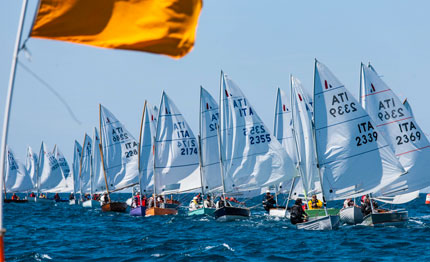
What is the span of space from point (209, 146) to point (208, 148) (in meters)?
0.16

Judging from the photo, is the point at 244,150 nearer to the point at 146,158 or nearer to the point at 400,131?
the point at 400,131

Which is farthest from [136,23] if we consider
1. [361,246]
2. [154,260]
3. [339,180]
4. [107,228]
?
[107,228]

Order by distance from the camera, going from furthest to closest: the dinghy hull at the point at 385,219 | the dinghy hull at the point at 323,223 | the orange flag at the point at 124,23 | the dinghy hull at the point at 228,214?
1. the dinghy hull at the point at 228,214
2. the dinghy hull at the point at 385,219
3. the dinghy hull at the point at 323,223
4. the orange flag at the point at 124,23

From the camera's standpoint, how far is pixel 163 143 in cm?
5159

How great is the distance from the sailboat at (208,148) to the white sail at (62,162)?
5207cm

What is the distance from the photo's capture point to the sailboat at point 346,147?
3303cm

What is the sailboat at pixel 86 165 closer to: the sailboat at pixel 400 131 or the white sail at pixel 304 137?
the white sail at pixel 304 137

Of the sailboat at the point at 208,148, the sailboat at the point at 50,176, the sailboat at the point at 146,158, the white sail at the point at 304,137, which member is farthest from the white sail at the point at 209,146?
the sailboat at the point at 50,176

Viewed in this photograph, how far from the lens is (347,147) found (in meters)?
33.1

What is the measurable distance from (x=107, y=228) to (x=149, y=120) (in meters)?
21.9

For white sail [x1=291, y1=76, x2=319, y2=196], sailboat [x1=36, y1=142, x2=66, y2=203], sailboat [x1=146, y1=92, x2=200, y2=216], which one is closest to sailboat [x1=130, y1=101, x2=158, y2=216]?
sailboat [x1=146, y1=92, x2=200, y2=216]

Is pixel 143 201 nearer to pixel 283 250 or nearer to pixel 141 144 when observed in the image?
pixel 141 144

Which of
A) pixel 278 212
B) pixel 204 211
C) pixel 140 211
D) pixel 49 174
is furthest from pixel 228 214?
pixel 49 174

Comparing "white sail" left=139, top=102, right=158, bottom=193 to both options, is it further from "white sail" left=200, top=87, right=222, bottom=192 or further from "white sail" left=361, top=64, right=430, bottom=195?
"white sail" left=361, top=64, right=430, bottom=195
